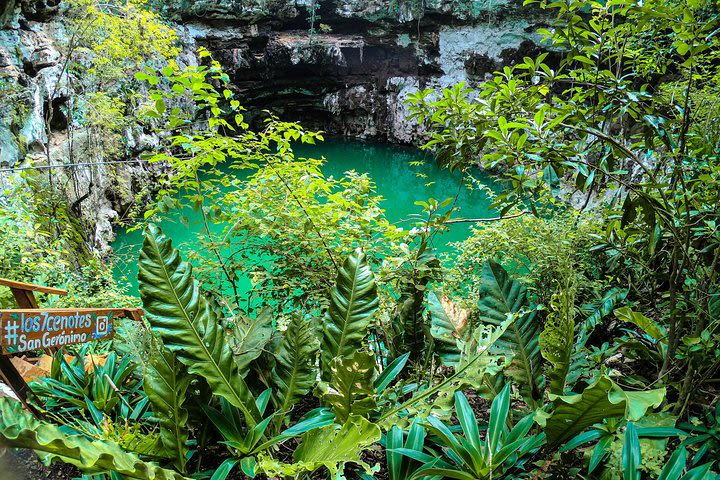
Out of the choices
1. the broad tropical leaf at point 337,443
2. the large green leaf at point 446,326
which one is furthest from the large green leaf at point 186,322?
the large green leaf at point 446,326

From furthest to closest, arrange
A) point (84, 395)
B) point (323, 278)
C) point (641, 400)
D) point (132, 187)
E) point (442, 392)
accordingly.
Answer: point (132, 187) → point (323, 278) → point (84, 395) → point (442, 392) → point (641, 400)

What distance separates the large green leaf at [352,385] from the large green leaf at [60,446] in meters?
0.47

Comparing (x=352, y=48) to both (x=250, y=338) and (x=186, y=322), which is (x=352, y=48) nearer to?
(x=250, y=338)

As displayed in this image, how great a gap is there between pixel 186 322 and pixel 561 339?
3.68ft

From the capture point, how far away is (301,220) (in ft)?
→ 7.79

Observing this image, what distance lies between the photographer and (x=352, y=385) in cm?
121

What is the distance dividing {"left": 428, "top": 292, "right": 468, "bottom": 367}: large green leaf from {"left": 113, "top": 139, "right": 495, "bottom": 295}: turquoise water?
5.38 metres

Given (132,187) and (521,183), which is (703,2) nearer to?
(521,183)

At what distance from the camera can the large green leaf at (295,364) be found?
4.68ft

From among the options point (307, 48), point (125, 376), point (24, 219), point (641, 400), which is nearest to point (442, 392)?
point (641, 400)

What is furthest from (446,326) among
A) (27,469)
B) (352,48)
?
(352,48)

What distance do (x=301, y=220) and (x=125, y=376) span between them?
113 centimetres

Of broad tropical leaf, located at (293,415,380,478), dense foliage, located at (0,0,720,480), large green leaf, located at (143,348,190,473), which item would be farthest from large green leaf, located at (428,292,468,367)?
large green leaf, located at (143,348,190,473)

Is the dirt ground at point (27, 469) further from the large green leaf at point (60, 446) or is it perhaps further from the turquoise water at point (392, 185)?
the turquoise water at point (392, 185)
